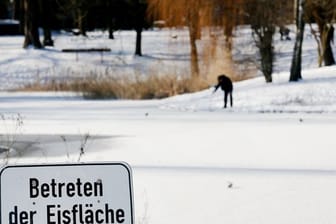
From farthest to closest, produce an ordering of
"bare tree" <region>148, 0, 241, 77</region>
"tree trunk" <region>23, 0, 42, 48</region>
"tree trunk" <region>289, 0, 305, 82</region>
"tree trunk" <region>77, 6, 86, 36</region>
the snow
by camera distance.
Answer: "tree trunk" <region>77, 6, 86, 36</region> → "tree trunk" <region>23, 0, 42, 48</region> → "bare tree" <region>148, 0, 241, 77</region> → "tree trunk" <region>289, 0, 305, 82</region> → the snow

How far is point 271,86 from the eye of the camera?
30.9 meters

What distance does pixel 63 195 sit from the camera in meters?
2.86

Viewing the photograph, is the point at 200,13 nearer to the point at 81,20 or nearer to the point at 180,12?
the point at 180,12

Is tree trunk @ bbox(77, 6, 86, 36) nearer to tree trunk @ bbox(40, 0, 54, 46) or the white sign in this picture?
tree trunk @ bbox(40, 0, 54, 46)

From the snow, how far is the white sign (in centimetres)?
446

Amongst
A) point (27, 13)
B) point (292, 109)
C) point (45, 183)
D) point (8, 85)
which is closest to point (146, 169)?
point (45, 183)

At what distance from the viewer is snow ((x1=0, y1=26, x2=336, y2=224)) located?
32.1 feet

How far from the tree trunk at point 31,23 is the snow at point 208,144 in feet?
51.2

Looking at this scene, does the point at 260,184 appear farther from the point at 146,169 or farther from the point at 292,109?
the point at 292,109

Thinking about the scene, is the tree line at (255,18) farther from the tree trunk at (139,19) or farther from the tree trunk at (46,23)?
the tree trunk at (46,23)

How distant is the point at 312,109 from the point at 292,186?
16110 mm

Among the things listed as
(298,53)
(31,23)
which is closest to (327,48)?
(298,53)

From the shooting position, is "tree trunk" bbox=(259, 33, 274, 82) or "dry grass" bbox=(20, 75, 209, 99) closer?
"tree trunk" bbox=(259, 33, 274, 82)

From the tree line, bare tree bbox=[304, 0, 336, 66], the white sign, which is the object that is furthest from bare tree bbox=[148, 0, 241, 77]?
the white sign
